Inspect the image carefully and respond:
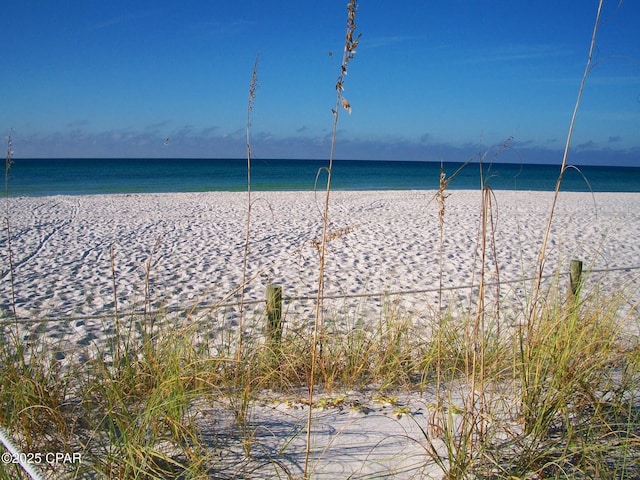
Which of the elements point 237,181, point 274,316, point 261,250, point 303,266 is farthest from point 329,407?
point 237,181

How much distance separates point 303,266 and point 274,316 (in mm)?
4381

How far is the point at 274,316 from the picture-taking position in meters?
3.67

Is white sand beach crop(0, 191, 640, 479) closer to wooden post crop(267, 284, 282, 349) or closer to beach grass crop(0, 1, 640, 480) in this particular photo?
beach grass crop(0, 1, 640, 480)

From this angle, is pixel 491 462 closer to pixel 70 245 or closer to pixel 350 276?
pixel 350 276

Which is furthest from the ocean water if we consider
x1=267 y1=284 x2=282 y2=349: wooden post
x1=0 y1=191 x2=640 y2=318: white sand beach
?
x1=267 y1=284 x2=282 y2=349: wooden post

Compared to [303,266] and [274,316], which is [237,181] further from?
[274,316]

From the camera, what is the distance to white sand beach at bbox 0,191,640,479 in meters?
2.67

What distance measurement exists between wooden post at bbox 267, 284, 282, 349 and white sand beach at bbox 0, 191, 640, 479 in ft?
0.84

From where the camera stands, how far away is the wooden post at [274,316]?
360 centimetres

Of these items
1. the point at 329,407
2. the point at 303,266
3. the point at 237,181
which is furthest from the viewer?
the point at 237,181

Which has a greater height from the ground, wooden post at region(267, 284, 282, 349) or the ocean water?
the ocean water

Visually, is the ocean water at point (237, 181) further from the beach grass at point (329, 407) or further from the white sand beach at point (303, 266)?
the beach grass at point (329, 407)

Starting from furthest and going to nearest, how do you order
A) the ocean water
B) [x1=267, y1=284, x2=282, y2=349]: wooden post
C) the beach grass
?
the ocean water
[x1=267, y1=284, x2=282, y2=349]: wooden post
the beach grass

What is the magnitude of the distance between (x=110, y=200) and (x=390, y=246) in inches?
521
